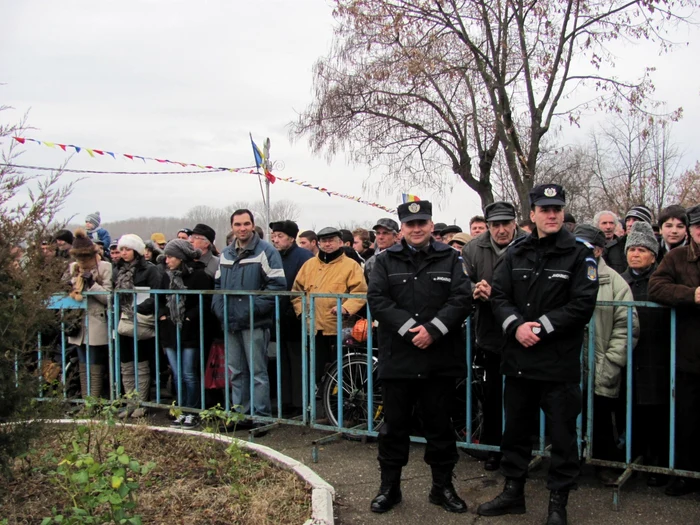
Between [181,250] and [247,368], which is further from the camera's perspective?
[181,250]

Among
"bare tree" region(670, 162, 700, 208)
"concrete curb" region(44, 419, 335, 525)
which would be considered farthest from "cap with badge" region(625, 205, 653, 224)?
"bare tree" region(670, 162, 700, 208)

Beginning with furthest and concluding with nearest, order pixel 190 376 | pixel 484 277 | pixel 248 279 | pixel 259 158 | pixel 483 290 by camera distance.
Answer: pixel 259 158
pixel 190 376
pixel 248 279
pixel 484 277
pixel 483 290

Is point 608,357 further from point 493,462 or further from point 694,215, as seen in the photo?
point 493,462

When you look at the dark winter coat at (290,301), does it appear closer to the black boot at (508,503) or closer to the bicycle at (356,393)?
the bicycle at (356,393)

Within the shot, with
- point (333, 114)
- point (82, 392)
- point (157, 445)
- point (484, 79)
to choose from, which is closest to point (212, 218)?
point (333, 114)

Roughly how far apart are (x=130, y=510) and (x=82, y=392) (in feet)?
14.8

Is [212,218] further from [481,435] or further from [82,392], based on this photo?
[481,435]

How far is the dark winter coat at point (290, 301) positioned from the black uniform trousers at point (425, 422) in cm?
216

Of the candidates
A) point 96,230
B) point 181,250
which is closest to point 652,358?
point 181,250

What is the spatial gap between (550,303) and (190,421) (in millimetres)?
3807

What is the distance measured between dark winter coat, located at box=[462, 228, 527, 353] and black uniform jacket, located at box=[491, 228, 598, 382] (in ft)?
1.44

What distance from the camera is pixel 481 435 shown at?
198 inches

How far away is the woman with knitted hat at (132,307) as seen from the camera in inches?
261

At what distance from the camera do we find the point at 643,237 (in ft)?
15.9
